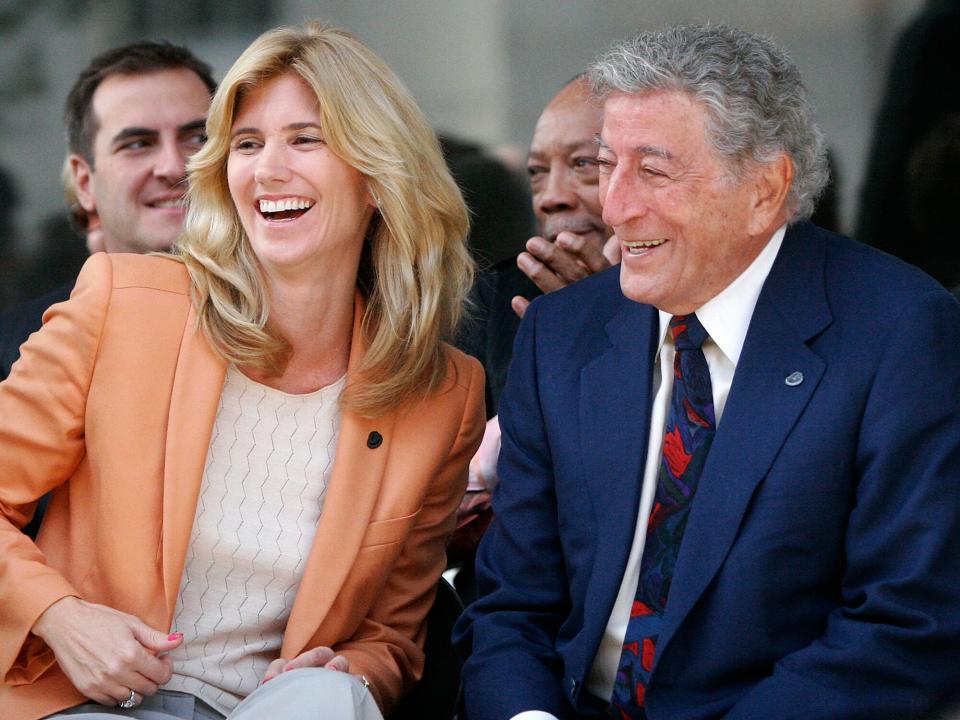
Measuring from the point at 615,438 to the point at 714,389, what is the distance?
7.6 inches

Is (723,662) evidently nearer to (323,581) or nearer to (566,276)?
(323,581)

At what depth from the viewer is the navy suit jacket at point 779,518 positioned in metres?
2.24

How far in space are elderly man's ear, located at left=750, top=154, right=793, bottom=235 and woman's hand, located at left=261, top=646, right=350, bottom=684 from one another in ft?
3.53

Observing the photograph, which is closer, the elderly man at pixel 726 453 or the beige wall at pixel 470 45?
the elderly man at pixel 726 453

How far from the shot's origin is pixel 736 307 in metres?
2.51

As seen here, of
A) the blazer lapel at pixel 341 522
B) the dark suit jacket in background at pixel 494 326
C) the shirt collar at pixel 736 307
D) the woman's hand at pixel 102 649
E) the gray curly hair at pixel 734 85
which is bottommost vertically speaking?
the woman's hand at pixel 102 649

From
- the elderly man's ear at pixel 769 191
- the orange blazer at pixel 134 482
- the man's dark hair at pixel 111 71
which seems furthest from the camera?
the man's dark hair at pixel 111 71

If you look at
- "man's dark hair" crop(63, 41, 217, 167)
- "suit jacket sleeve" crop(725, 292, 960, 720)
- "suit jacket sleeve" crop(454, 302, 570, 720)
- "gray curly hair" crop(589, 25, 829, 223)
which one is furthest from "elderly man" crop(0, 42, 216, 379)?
"suit jacket sleeve" crop(725, 292, 960, 720)

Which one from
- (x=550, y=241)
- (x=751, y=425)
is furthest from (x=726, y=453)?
(x=550, y=241)

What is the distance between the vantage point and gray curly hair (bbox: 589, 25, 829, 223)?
2.39 m

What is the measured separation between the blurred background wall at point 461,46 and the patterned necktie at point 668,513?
4.77 ft

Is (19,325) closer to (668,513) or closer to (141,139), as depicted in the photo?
(141,139)

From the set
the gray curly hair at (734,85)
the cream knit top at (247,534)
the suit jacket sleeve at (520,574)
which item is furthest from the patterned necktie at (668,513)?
the cream knit top at (247,534)

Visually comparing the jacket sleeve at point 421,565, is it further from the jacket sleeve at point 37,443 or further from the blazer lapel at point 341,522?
the jacket sleeve at point 37,443
